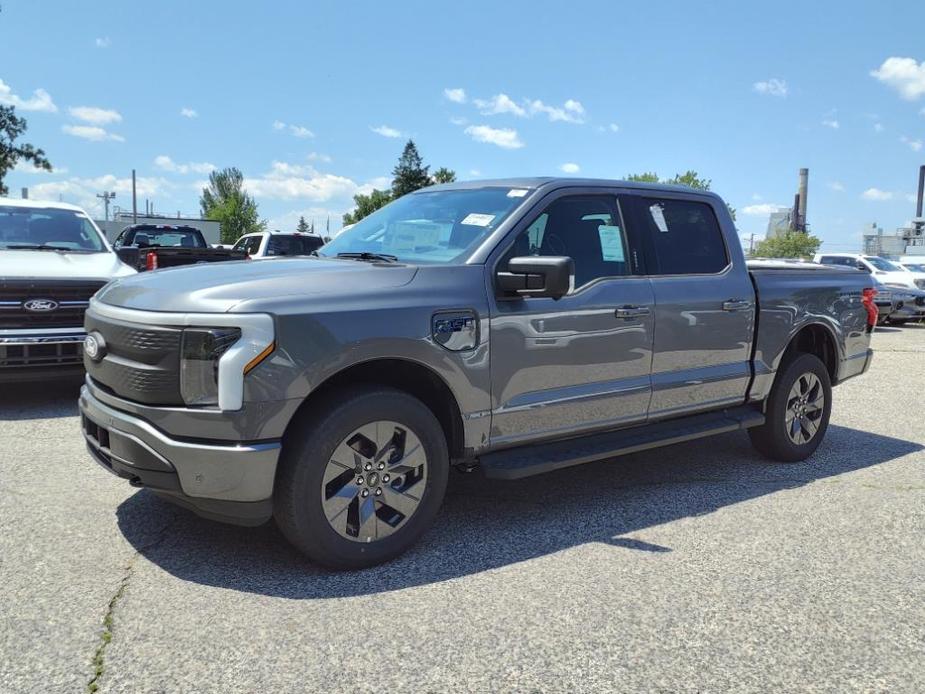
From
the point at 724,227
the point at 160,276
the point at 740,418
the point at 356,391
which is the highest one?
the point at 724,227

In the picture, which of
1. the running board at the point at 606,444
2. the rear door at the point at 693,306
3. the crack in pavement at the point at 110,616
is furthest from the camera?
the rear door at the point at 693,306

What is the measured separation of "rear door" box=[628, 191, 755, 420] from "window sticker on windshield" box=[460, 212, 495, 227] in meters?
1.07

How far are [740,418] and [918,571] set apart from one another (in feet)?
5.47

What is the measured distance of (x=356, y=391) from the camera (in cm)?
354

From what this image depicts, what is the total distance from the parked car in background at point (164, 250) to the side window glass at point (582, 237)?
140 inches

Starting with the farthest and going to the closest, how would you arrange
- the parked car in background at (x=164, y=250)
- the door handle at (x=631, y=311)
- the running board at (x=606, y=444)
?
the parked car in background at (x=164, y=250) < the door handle at (x=631, y=311) < the running board at (x=606, y=444)

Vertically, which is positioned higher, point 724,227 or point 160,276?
point 724,227

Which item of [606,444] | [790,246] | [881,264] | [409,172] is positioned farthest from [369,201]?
[606,444]

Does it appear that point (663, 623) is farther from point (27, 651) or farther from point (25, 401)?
point (25, 401)

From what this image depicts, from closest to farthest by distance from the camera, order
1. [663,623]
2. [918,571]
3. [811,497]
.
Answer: [663,623] < [918,571] < [811,497]

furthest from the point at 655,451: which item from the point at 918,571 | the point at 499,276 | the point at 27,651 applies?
the point at 27,651

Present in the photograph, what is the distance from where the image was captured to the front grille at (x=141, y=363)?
10.8 feet

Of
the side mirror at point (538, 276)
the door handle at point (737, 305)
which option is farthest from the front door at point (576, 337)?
the door handle at point (737, 305)

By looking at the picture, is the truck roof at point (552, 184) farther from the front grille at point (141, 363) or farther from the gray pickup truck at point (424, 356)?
Answer: the front grille at point (141, 363)
